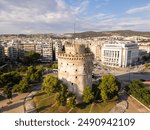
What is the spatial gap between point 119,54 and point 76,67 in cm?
3208

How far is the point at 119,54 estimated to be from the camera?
4853 cm

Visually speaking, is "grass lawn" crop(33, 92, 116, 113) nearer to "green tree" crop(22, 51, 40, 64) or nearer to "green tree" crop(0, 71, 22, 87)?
"green tree" crop(0, 71, 22, 87)

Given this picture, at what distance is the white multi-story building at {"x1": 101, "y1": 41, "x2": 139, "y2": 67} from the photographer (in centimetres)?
4828

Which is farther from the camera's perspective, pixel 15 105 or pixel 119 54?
pixel 119 54

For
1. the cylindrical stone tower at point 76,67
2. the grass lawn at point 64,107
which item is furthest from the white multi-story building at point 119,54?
the cylindrical stone tower at point 76,67

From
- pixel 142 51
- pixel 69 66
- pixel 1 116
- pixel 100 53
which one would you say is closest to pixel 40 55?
pixel 100 53

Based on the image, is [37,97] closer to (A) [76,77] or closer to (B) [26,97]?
(B) [26,97]

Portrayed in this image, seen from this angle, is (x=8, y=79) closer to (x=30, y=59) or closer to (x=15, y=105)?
(x=15, y=105)

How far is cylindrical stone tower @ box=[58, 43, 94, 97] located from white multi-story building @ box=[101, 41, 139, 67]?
101ft

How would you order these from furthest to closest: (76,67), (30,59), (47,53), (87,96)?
(47,53)
(30,59)
(76,67)
(87,96)

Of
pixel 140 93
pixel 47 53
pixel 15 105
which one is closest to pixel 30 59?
pixel 47 53

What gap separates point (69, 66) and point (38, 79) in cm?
961

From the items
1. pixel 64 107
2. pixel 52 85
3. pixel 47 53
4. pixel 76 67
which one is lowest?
pixel 64 107

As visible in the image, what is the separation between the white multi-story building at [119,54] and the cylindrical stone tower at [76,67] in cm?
3092
